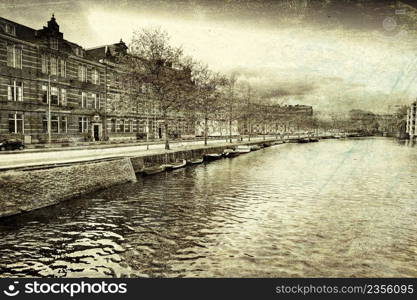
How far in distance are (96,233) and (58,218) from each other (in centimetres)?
227

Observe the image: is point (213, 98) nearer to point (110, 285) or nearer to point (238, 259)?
point (238, 259)

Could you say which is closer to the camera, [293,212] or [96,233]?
[96,233]

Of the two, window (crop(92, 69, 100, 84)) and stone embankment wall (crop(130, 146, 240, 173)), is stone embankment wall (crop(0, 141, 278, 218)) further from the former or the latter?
window (crop(92, 69, 100, 84))

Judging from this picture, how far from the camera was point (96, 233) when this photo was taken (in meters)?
10.2

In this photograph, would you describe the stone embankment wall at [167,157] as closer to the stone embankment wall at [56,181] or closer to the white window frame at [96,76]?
the stone embankment wall at [56,181]

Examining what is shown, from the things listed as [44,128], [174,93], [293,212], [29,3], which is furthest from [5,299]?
[44,128]

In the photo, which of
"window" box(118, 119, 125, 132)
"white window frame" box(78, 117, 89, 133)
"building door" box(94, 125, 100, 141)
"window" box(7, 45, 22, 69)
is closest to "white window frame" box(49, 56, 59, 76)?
"window" box(7, 45, 22, 69)

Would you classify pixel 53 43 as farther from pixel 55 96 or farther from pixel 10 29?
pixel 55 96

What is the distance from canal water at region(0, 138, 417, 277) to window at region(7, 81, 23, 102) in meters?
17.4

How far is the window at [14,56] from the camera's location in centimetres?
2745

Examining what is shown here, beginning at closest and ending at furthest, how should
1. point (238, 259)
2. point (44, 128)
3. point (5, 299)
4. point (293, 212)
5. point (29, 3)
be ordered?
point (5, 299)
point (238, 259)
point (293, 212)
point (29, 3)
point (44, 128)

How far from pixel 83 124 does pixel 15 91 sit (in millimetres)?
8980

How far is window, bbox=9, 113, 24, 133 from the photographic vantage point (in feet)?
90.8

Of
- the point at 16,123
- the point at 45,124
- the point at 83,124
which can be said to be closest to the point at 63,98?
the point at 45,124
